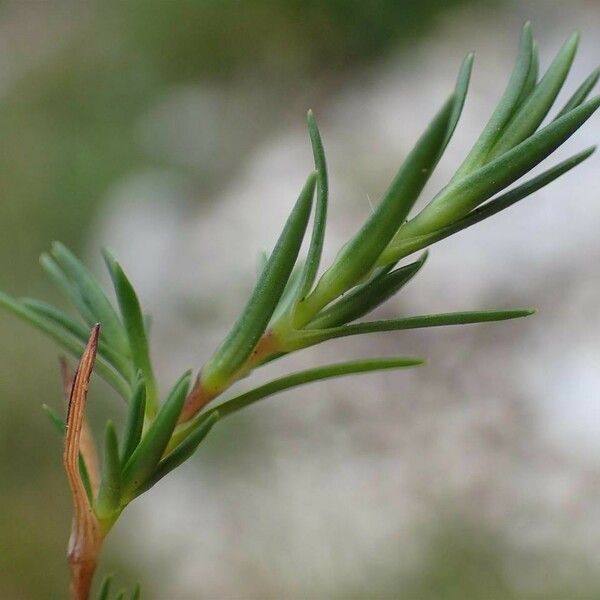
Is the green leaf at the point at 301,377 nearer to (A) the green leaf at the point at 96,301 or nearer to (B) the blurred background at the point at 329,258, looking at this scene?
(A) the green leaf at the point at 96,301

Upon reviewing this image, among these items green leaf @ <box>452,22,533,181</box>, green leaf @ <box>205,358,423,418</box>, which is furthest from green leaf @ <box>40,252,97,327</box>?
green leaf @ <box>452,22,533,181</box>

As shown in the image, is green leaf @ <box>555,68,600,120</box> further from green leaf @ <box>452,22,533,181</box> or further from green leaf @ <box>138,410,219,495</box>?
green leaf @ <box>138,410,219,495</box>

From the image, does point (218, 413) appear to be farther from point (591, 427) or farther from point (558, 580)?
point (591, 427)

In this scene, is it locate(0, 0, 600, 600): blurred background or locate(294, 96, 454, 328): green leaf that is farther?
locate(0, 0, 600, 600): blurred background

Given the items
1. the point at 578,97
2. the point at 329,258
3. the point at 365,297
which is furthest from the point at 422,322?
the point at 329,258

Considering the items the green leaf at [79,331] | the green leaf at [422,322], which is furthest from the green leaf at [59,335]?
the green leaf at [422,322]

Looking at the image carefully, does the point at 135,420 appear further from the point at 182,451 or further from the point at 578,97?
the point at 578,97

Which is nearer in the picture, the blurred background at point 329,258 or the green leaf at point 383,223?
the green leaf at point 383,223

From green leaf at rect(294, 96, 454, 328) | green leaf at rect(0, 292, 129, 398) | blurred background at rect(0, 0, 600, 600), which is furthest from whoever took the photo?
blurred background at rect(0, 0, 600, 600)
